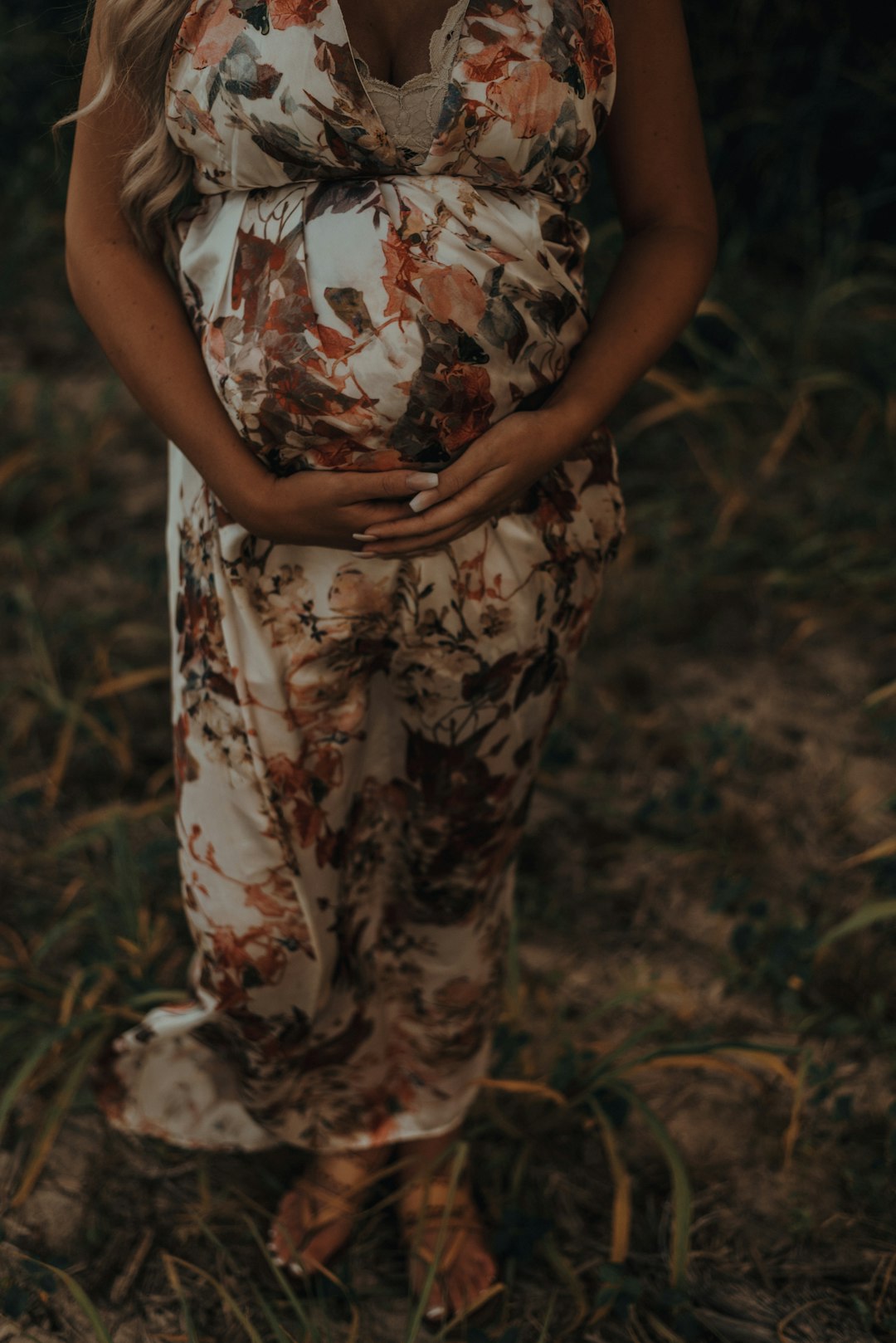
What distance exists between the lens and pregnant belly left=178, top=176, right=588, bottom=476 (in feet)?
3.12

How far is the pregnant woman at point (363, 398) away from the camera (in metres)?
0.95

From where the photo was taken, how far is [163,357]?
1.06m

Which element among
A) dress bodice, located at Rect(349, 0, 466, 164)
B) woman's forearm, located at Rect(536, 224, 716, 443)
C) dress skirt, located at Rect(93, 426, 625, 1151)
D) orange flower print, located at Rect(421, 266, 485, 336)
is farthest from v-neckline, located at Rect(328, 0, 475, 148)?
dress skirt, located at Rect(93, 426, 625, 1151)

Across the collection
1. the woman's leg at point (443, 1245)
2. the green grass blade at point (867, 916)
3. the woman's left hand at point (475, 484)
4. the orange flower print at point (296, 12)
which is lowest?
the woman's leg at point (443, 1245)

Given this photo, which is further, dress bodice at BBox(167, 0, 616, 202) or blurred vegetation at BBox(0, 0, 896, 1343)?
blurred vegetation at BBox(0, 0, 896, 1343)

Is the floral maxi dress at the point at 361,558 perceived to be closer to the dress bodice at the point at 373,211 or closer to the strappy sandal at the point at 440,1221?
the dress bodice at the point at 373,211

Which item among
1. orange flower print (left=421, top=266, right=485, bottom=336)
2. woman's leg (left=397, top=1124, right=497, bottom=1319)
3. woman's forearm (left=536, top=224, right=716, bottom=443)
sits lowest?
woman's leg (left=397, top=1124, right=497, bottom=1319)

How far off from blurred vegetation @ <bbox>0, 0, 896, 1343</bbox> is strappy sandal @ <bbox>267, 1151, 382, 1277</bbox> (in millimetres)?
46

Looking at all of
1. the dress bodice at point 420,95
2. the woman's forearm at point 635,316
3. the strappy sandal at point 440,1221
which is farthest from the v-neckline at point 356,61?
the strappy sandal at point 440,1221

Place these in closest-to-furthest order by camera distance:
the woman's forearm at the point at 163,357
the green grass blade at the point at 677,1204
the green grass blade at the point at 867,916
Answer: the woman's forearm at the point at 163,357 → the green grass blade at the point at 677,1204 → the green grass blade at the point at 867,916

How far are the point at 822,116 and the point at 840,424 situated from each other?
0.79 m

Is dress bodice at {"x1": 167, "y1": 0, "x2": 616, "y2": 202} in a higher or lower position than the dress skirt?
higher

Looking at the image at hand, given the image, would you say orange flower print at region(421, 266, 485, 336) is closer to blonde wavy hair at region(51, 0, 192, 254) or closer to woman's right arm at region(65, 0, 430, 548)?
woman's right arm at region(65, 0, 430, 548)

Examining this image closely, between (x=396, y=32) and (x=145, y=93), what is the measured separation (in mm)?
238
